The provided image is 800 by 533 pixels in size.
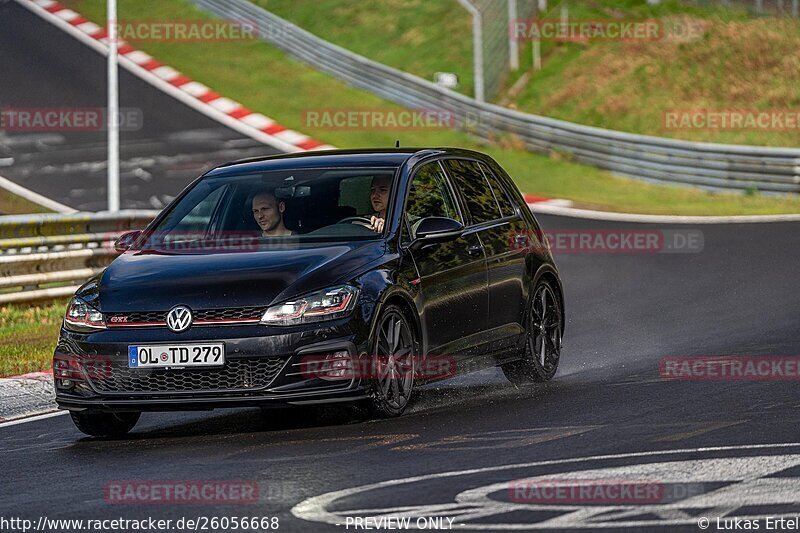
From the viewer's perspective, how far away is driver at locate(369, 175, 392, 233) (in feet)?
31.4

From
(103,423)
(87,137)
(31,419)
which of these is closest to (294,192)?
(103,423)

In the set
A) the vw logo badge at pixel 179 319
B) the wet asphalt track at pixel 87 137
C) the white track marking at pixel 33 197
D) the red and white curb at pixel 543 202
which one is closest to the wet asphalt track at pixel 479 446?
the vw logo badge at pixel 179 319

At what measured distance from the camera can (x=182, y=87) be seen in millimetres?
33562

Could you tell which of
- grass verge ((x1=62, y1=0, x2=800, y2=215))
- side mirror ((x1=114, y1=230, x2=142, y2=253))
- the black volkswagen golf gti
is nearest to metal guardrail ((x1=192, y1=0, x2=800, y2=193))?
grass verge ((x1=62, y1=0, x2=800, y2=215))

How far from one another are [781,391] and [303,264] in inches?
124

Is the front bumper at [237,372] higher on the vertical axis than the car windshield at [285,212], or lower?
lower

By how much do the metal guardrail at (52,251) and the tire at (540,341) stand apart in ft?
20.8

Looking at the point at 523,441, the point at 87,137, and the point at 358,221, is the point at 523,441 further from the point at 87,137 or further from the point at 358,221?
the point at 87,137

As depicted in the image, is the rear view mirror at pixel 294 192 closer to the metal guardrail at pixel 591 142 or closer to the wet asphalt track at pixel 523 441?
the wet asphalt track at pixel 523 441

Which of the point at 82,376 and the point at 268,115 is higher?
the point at 268,115

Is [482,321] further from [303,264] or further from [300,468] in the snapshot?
[300,468]

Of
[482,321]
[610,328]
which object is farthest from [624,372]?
[610,328]

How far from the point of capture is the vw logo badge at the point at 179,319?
8.61 m

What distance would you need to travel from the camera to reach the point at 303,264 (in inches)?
349
